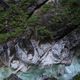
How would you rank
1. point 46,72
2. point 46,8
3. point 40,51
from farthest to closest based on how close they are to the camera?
point 46,8
point 40,51
point 46,72

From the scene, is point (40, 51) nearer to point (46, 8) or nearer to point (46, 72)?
point (46, 72)

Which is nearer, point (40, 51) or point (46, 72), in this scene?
point (46, 72)

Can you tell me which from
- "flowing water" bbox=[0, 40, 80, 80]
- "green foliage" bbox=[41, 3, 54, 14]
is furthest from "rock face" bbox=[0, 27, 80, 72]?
"green foliage" bbox=[41, 3, 54, 14]

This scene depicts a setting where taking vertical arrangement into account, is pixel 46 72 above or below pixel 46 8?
below

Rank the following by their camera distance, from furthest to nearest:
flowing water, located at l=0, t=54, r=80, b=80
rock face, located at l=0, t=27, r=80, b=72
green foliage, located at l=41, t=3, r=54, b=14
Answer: green foliage, located at l=41, t=3, r=54, b=14, rock face, located at l=0, t=27, r=80, b=72, flowing water, located at l=0, t=54, r=80, b=80

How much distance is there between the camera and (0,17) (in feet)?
41.7

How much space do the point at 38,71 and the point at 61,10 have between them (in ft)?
10.0

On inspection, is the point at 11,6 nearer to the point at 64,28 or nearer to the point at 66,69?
the point at 64,28

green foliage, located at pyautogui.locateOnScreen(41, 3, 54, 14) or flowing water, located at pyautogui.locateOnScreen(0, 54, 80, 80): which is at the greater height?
green foliage, located at pyautogui.locateOnScreen(41, 3, 54, 14)

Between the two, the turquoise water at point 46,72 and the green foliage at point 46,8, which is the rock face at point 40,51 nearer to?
the turquoise water at point 46,72

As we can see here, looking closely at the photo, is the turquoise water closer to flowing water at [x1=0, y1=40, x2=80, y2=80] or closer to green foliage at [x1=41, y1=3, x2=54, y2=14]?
flowing water at [x1=0, y1=40, x2=80, y2=80]

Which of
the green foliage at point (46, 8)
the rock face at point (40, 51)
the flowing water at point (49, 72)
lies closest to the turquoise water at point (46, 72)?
the flowing water at point (49, 72)

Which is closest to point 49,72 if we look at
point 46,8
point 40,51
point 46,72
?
point 46,72

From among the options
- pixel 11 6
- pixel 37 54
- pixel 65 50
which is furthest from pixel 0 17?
pixel 65 50
